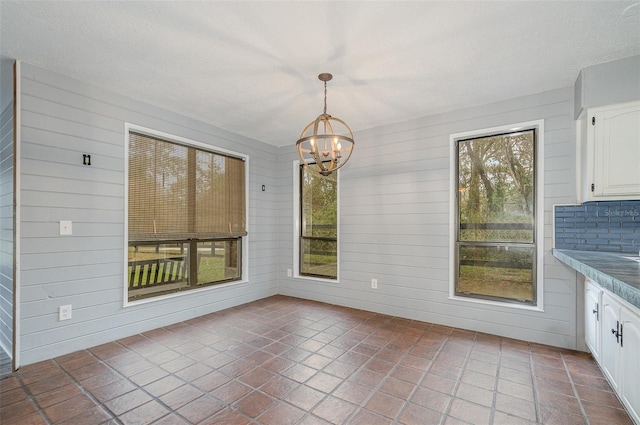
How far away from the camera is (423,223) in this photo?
3.85 meters

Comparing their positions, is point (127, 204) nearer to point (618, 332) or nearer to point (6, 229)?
point (6, 229)

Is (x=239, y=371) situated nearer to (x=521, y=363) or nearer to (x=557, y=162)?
Result: (x=521, y=363)

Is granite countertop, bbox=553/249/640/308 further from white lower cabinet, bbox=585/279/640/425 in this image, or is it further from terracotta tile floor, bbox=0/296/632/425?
terracotta tile floor, bbox=0/296/632/425

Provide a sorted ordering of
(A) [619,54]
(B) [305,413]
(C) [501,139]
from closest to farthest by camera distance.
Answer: (B) [305,413]
(A) [619,54]
(C) [501,139]

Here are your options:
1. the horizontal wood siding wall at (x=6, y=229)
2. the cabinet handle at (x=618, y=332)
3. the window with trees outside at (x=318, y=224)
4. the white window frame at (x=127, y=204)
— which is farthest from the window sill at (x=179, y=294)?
the cabinet handle at (x=618, y=332)

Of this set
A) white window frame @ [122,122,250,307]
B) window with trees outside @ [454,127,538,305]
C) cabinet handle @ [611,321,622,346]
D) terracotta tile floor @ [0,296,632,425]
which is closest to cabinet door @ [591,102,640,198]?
window with trees outside @ [454,127,538,305]

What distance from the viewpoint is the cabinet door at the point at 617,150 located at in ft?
8.39

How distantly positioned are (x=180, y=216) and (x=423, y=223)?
308cm

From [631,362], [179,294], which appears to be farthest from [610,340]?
[179,294]

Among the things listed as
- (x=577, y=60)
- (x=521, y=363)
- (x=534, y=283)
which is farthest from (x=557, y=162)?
(x=521, y=363)

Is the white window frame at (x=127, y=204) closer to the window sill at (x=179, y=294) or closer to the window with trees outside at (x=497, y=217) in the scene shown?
the window sill at (x=179, y=294)

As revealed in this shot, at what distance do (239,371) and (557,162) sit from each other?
3652 millimetres

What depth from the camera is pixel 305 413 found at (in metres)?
2.00

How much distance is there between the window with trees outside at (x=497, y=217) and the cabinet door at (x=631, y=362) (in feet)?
4.36
